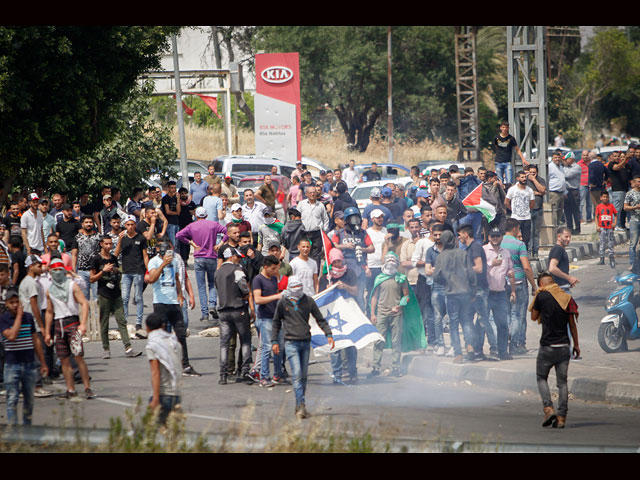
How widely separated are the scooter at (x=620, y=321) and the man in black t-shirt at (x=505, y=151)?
7007 millimetres

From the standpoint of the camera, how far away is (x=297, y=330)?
10453 millimetres

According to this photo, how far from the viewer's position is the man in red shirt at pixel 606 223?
63.3 ft

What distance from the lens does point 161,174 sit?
88.0 feet

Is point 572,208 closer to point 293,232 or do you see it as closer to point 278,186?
point 278,186

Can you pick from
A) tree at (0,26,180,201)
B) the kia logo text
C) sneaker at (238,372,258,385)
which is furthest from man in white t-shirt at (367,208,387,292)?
the kia logo text

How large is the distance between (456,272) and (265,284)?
271 cm

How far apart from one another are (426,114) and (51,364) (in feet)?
150

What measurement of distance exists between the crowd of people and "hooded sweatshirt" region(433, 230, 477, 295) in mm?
15

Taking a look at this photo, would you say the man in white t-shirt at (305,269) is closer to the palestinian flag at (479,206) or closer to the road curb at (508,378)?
the road curb at (508,378)

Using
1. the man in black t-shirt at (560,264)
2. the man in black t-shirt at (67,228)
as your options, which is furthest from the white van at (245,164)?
the man in black t-shirt at (560,264)

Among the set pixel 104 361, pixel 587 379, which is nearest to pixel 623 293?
pixel 587 379

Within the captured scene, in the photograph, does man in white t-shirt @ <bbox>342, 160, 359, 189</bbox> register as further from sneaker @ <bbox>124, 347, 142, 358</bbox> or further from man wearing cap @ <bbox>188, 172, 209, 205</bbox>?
sneaker @ <bbox>124, 347, 142, 358</bbox>

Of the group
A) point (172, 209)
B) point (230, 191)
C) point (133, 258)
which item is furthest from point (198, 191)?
point (133, 258)
